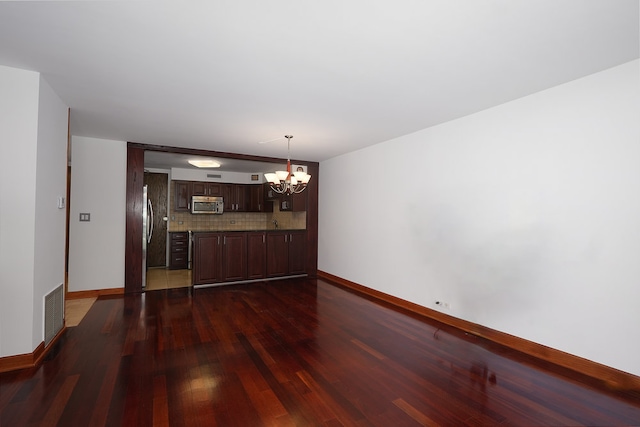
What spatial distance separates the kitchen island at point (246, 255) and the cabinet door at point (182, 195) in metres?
2.26

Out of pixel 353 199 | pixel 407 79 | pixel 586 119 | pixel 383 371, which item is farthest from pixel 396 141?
pixel 383 371

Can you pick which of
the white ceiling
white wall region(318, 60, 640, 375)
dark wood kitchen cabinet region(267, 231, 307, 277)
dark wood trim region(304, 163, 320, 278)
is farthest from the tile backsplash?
the white ceiling

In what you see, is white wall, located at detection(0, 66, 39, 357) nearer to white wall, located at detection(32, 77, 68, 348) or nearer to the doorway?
white wall, located at detection(32, 77, 68, 348)

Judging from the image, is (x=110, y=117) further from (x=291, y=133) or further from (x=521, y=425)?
(x=521, y=425)

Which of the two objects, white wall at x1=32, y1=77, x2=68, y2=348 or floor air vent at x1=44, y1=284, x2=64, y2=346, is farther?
floor air vent at x1=44, y1=284, x2=64, y2=346

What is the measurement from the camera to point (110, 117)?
3.60 meters

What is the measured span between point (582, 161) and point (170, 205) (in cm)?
760

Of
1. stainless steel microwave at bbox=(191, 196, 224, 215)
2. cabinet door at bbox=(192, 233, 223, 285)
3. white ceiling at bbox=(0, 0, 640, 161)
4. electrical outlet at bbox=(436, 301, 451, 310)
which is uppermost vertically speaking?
white ceiling at bbox=(0, 0, 640, 161)

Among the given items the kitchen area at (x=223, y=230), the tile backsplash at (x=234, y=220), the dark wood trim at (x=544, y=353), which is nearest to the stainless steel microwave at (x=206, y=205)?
the kitchen area at (x=223, y=230)

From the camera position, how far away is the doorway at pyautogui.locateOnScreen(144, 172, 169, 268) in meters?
7.15

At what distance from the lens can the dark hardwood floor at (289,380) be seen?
189cm

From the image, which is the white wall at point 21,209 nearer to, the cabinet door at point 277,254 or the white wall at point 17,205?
the white wall at point 17,205

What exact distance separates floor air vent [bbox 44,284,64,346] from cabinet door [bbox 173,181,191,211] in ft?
13.2

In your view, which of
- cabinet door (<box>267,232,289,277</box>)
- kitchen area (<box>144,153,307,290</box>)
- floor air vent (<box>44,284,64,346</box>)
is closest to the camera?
floor air vent (<box>44,284,64,346</box>)
